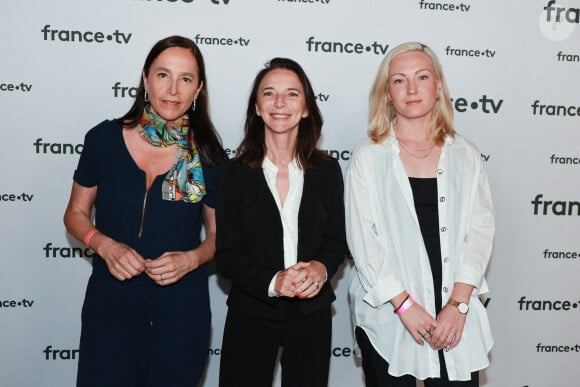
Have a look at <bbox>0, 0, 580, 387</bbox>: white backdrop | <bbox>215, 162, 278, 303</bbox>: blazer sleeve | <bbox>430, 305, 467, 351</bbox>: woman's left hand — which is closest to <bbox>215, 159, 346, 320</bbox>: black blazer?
<bbox>215, 162, 278, 303</bbox>: blazer sleeve

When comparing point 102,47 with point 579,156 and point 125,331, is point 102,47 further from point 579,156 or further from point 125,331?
point 579,156

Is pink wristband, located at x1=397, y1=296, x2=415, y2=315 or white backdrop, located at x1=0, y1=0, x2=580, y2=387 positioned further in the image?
white backdrop, located at x1=0, y1=0, x2=580, y2=387

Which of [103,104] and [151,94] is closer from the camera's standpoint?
→ [151,94]

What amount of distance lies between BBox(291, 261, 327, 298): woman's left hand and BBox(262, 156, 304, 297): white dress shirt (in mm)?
89

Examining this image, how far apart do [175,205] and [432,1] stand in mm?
1820

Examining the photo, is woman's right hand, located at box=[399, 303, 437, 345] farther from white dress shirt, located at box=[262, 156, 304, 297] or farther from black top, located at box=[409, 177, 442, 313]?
white dress shirt, located at box=[262, 156, 304, 297]

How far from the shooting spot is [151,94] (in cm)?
232

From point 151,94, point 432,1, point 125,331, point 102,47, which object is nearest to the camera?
point 125,331

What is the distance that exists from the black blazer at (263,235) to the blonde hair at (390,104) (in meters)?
0.34

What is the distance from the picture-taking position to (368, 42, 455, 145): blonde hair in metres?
2.41

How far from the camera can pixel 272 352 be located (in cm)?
222

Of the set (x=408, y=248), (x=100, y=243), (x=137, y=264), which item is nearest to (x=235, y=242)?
(x=137, y=264)

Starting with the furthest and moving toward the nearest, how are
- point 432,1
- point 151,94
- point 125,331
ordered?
point 432,1 → point 151,94 → point 125,331

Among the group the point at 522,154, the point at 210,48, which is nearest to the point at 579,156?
the point at 522,154
